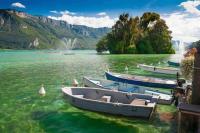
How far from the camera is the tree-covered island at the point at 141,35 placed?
114m

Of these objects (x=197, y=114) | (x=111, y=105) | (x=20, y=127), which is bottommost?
(x=20, y=127)

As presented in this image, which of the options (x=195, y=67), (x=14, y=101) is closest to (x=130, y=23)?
(x=14, y=101)

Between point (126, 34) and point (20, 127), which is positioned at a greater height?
point (126, 34)

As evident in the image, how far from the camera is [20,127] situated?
16.3m

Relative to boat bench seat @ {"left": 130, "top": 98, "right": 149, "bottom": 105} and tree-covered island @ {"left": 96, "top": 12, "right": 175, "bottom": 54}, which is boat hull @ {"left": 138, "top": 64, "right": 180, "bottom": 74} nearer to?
boat bench seat @ {"left": 130, "top": 98, "right": 149, "bottom": 105}

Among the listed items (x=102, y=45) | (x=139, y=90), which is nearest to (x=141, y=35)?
(x=102, y=45)

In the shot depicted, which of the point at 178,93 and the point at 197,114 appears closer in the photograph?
the point at 197,114

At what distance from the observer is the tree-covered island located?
375 feet

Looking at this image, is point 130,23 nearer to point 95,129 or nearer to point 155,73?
point 155,73

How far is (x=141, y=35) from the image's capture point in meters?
115

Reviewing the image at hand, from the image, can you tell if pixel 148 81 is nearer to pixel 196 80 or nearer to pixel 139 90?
pixel 139 90

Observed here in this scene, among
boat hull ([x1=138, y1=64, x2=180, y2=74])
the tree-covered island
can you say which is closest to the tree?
the tree-covered island

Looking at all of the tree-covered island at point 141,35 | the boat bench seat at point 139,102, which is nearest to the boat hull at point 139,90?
the boat bench seat at point 139,102

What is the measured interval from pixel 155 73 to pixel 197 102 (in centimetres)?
3520
